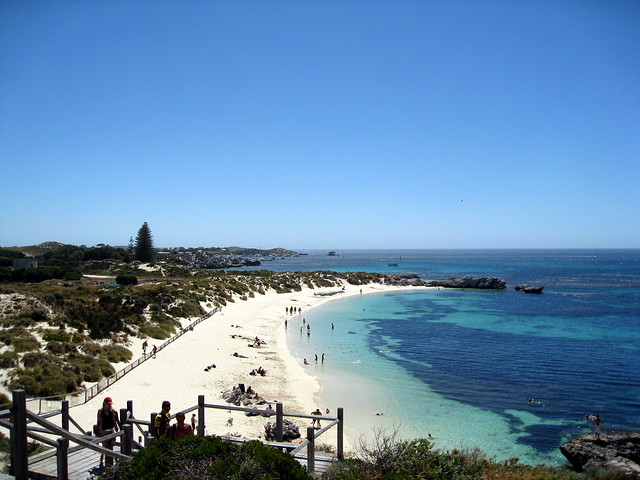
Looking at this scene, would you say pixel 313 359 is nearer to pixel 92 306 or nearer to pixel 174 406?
pixel 174 406

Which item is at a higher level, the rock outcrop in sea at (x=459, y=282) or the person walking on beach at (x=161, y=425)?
the person walking on beach at (x=161, y=425)

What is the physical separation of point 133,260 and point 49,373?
77298 millimetres

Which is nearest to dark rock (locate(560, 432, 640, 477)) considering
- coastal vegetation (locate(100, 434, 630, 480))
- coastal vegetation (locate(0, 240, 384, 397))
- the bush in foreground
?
coastal vegetation (locate(100, 434, 630, 480))

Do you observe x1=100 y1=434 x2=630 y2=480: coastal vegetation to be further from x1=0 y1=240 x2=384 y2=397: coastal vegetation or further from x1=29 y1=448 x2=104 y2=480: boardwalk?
x1=0 y1=240 x2=384 y2=397: coastal vegetation

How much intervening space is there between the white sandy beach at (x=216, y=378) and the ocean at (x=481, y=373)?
147 cm

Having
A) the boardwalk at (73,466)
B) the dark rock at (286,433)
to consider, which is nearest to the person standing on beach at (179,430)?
the boardwalk at (73,466)

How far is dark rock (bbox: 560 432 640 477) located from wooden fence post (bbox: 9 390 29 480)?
45.6 ft

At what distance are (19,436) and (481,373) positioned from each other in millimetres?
25118

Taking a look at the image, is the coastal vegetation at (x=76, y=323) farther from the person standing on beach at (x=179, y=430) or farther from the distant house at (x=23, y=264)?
the person standing on beach at (x=179, y=430)

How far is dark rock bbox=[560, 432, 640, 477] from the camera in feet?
42.6

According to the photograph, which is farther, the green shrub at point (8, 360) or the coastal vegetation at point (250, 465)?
the green shrub at point (8, 360)

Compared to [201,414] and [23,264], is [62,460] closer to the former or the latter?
[201,414]

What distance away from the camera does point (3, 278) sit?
49469 millimetres

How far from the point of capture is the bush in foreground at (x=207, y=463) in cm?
601
